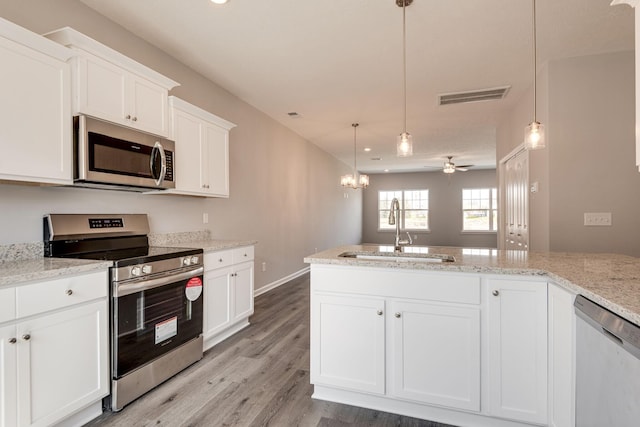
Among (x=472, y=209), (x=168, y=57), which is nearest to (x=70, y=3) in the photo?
(x=168, y=57)

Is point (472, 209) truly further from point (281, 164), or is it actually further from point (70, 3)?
point (70, 3)

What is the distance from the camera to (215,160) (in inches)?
131

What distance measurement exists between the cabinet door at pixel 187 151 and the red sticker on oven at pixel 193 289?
32.9 inches

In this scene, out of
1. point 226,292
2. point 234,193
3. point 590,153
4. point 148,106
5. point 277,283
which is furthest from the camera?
point 277,283

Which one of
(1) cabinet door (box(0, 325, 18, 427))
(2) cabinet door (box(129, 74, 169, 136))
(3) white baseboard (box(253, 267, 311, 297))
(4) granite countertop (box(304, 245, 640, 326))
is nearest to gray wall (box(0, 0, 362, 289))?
(3) white baseboard (box(253, 267, 311, 297))

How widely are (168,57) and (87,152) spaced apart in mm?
1573

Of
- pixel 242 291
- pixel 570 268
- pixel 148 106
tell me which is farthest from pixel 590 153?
pixel 148 106

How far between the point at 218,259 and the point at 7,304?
1551mm

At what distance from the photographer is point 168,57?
10.3ft

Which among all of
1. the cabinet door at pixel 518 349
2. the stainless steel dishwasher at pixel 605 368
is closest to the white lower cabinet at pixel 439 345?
the cabinet door at pixel 518 349

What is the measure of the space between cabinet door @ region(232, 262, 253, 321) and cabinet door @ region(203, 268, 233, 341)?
0.31ft

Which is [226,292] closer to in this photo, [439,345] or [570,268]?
[439,345]

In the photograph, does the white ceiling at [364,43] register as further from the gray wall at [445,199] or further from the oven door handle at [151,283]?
the gray wall at [445,199]

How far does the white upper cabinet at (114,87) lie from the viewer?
2.01 m
